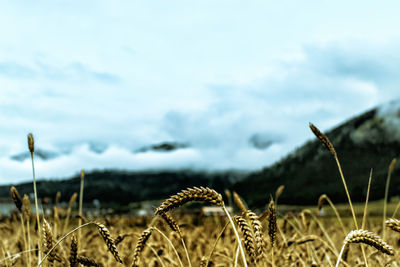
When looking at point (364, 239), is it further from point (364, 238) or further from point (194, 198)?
point (194, 198)

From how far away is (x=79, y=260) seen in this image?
A: 7.66 ft

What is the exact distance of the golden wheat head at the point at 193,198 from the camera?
1515 millimetres

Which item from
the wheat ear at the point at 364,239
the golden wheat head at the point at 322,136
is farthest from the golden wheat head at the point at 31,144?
the wheat ear at the point at 364,239

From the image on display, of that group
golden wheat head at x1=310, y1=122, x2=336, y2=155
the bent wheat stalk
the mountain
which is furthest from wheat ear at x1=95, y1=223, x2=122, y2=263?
the mountain

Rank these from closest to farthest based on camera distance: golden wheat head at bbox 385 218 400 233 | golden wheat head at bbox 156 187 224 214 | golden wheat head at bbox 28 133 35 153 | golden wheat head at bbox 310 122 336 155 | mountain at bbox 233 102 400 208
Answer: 1. golden wheat head at bbox 156 187 224 214
2. golden wheat head at bbox 385 218 400 233
3. golden wheat head at bbox 310 122 336 155
4. golden wheat head at bbox 28 133 35 153
5. mountain at bbox 233 102 400 208

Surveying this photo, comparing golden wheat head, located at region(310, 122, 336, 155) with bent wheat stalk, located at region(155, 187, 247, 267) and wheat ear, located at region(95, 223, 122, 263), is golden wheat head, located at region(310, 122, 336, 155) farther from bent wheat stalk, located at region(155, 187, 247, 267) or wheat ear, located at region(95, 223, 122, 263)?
wheat ear, located at region(95, 223, 122, 263)

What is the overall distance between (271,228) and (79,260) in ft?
3.33

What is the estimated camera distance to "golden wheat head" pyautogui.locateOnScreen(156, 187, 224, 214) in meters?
1.51

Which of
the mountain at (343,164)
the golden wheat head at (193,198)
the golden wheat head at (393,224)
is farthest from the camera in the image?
the mountain at (343,164)

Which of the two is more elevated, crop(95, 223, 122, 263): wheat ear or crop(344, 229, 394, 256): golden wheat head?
crop(95, 223, 122, 263): wheat ear

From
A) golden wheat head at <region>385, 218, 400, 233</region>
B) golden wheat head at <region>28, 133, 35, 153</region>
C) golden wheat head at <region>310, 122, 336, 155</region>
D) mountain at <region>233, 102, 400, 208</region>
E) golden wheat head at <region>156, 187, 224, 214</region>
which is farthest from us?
mountain at <region>233, 102, 400, 208</region>

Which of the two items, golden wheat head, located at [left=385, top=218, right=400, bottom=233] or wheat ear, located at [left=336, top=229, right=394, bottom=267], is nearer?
wheat ear, located at [left=336, top=229, right=394, bottom=267]

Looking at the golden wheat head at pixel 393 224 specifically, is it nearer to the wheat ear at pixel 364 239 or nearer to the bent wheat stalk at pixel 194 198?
the wheat ear at pixel 364 239

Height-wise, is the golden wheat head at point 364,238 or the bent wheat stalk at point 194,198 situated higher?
the bent wheat stalk at point 194,198
